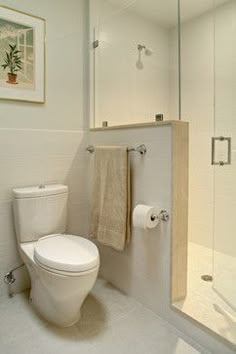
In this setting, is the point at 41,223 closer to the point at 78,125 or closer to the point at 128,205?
the point at 128,205

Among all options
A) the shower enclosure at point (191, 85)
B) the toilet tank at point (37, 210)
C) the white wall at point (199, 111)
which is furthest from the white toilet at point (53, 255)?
the white wall at point (199, 111)

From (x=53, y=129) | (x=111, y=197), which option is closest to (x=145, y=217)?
(x=111, y=197)

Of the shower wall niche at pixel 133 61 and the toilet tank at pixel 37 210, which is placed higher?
the shower wall niche at pixel 133 61

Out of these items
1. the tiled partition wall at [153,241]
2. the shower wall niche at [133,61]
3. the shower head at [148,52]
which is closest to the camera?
the tiled partition wall at [153,241]

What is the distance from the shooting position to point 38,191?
5.69 ft

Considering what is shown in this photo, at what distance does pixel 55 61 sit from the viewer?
1945 mm

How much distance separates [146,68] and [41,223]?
149 cm

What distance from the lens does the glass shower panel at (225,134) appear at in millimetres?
1877

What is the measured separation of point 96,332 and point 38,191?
2.92 ft

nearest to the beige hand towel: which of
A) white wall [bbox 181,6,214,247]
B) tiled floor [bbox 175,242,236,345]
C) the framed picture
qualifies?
tiled floor [bbox 175,242,236,345]

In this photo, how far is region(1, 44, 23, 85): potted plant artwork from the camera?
1.74m

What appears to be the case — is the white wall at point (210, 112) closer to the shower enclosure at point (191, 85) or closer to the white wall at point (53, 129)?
the shower enclosure at point (191, 85)

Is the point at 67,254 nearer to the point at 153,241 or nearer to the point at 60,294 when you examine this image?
the point at 60,294

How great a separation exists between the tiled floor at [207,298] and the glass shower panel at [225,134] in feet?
0.30
